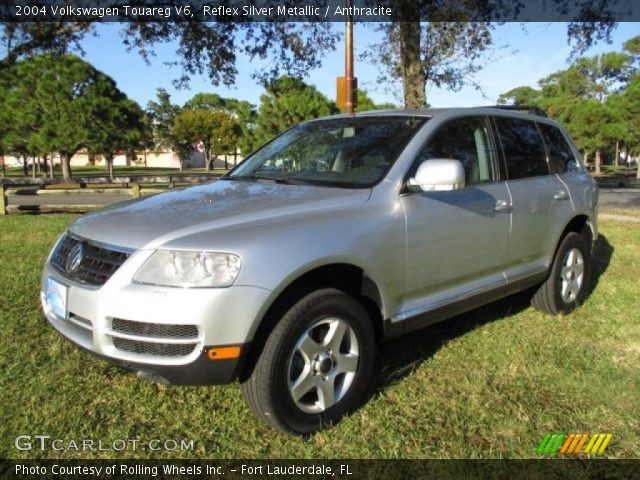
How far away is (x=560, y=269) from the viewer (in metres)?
4.64

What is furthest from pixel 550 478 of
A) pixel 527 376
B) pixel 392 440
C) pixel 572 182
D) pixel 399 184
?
pixel 572 182

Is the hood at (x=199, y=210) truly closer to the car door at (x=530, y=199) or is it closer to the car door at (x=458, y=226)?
the car door at (x=458, y=226)

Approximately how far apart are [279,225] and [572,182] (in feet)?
10.6

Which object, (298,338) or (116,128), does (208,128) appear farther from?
(298,338)

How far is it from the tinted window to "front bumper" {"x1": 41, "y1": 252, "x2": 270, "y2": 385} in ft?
5.55

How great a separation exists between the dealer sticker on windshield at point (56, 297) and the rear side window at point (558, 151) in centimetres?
384

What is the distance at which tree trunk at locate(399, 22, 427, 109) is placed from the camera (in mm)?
10375

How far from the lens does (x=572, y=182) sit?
15.6 ft

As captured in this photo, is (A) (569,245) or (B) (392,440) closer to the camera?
(B) (392,440)

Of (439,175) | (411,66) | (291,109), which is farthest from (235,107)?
(439,175)

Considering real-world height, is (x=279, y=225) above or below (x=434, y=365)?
above

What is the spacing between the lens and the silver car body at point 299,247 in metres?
2.42

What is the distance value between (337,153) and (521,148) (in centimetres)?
165

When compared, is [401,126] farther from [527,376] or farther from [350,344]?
Answer: [527,376]
